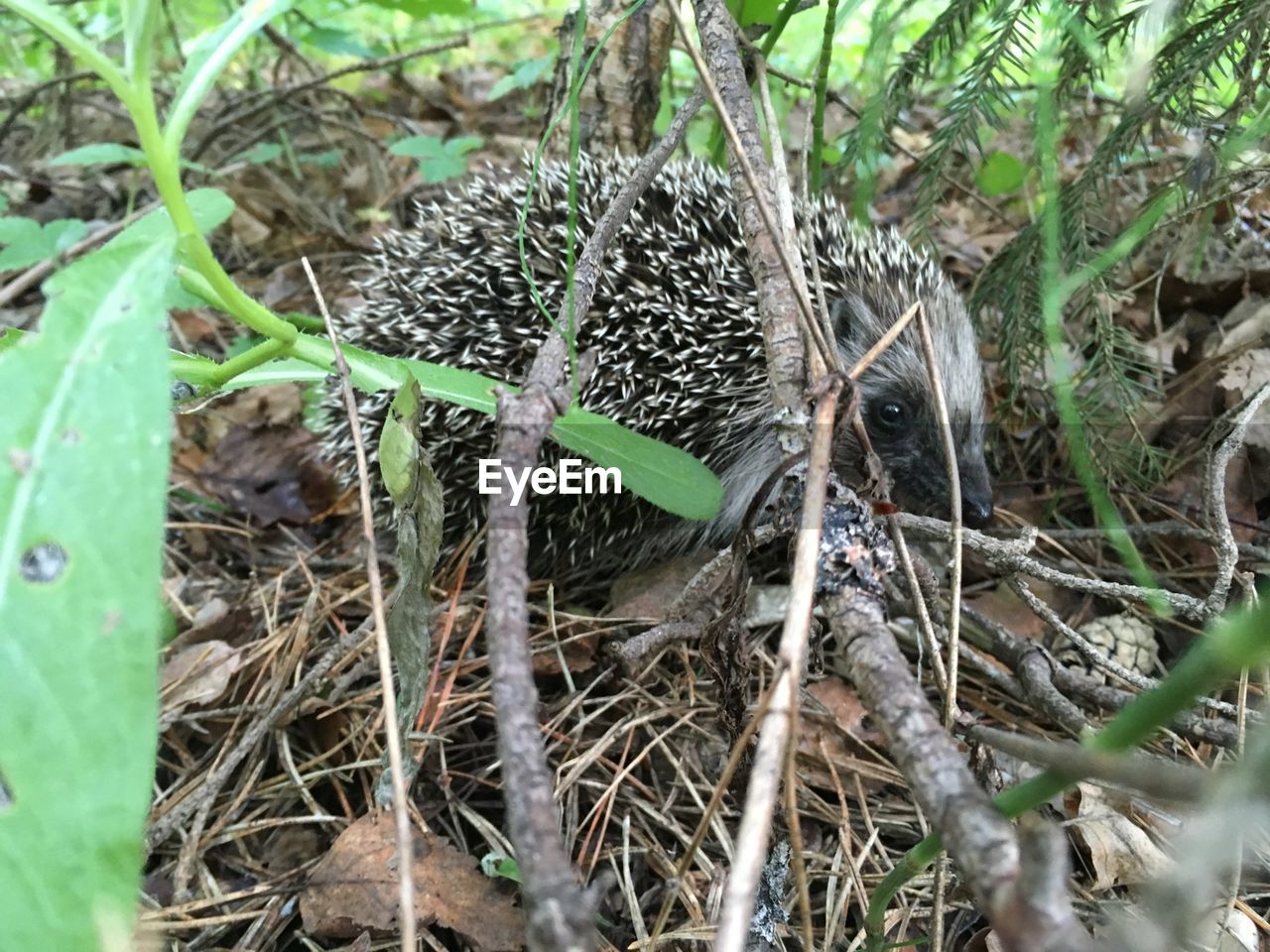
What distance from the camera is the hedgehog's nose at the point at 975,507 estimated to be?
2.76 metres

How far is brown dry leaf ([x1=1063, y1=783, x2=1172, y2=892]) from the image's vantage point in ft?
6.19

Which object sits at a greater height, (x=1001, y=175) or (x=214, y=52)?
(x=1001, y=175)

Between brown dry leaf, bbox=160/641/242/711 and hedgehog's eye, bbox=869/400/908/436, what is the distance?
2.27 m

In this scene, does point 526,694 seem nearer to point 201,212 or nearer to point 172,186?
point 172,186

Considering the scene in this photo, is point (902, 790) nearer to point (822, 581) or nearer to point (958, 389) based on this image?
point (822, 581)

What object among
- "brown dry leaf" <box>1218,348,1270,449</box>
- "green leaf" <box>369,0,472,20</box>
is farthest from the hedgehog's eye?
"green leaf" <box>369,0,472,20</box>

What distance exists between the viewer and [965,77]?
2594 millimetres

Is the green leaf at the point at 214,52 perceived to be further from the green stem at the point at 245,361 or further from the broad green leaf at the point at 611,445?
the broad green leaf at the point at 611,445

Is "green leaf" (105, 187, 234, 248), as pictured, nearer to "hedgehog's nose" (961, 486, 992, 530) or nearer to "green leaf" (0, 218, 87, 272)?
"green leaf" (0, 218, 87, 272)

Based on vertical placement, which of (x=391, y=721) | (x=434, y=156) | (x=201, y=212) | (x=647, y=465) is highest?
(x=434, y=156)

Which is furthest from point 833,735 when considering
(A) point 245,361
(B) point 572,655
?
(A) point 245,361

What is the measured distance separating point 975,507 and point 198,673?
93.0 inches

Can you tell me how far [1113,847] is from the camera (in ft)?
6.34

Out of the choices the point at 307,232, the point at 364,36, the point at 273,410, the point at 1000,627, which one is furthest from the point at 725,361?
the point at 364,36
